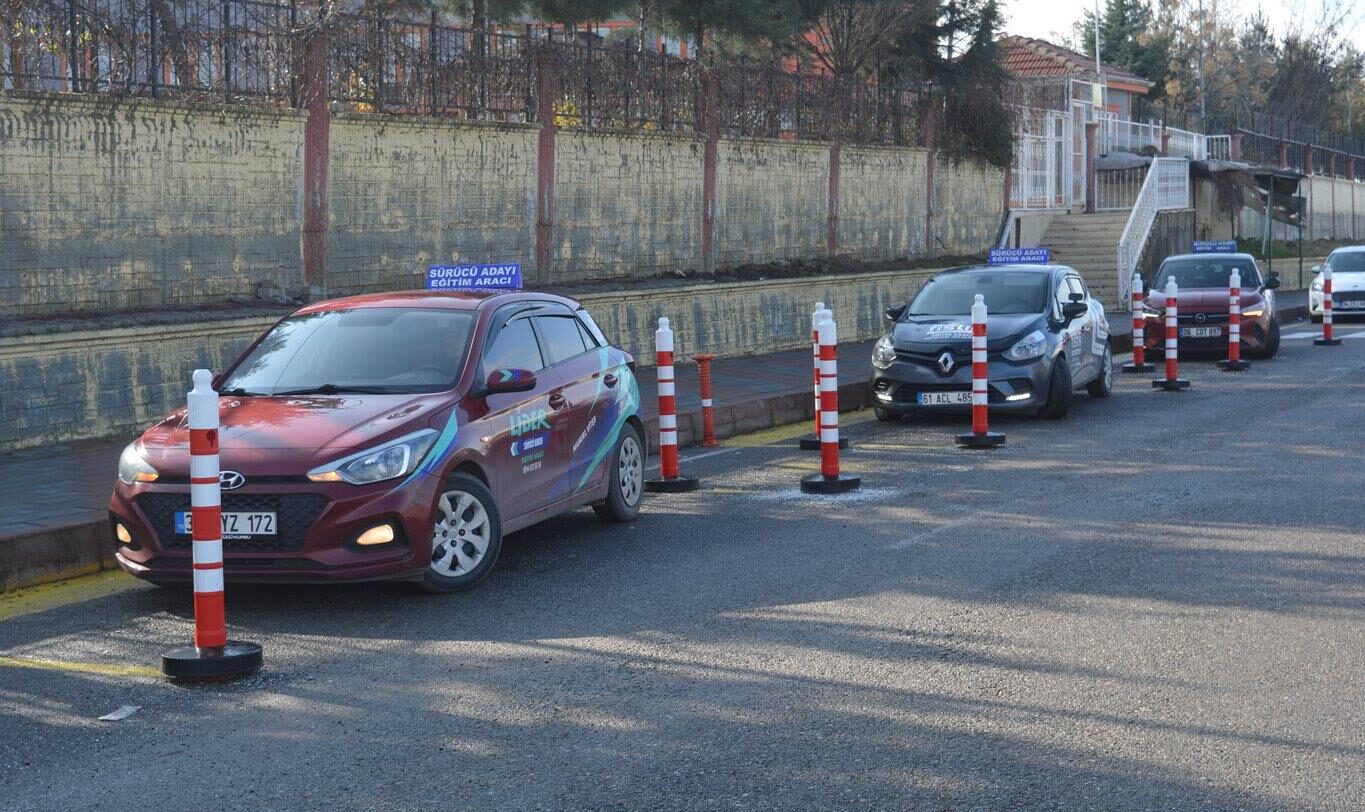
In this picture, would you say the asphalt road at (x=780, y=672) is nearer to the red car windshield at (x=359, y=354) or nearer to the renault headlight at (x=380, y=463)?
the renault headlight at (x=380, y=463)

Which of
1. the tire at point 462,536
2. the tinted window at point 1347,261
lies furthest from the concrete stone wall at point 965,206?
the tire at point 462,536

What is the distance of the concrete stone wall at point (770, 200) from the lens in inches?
973

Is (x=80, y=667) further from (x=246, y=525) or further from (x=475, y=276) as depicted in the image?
(x=475, y=276)

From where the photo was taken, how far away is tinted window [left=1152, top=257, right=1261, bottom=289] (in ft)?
76.7

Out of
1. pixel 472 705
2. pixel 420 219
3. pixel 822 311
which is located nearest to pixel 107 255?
pixel 420 219

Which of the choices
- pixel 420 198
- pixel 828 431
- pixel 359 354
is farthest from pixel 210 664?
pixel 420 198

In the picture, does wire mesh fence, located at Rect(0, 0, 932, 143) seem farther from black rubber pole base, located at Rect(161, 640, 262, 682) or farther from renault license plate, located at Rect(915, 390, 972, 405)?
black rubber pole base, located at Rect(161, 640, 262, 682)

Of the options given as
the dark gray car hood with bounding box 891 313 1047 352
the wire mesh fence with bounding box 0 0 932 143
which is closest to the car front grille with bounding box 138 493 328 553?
the wire mesh fence with bounding box 0 0 932 143

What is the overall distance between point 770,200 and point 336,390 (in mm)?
17845

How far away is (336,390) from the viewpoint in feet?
28.7

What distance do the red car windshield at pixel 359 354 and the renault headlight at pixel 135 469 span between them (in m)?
0.84

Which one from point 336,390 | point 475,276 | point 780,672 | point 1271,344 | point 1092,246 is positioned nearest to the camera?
point 780,672

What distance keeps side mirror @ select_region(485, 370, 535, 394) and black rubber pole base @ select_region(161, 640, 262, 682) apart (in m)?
2.39

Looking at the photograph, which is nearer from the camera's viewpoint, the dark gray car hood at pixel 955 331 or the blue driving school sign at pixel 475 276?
the blue driving school sign at pixel 475 276
